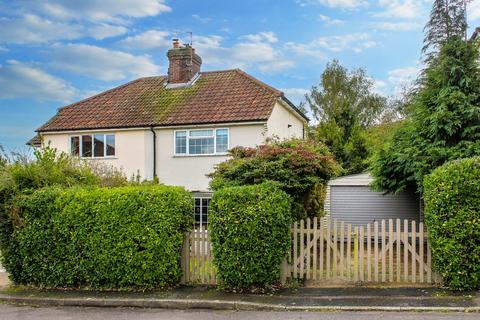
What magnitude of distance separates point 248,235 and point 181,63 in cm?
1586

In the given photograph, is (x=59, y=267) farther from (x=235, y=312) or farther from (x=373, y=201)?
(x=373, y=201)

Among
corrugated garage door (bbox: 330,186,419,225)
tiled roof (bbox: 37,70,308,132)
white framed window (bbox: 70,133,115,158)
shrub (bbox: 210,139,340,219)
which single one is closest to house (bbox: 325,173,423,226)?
corrugated garage door (bbox: 330,186,419,225)

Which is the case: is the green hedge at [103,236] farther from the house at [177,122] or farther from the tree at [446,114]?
the house at [177,122]

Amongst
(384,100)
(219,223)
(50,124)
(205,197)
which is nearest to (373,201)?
(205,197)

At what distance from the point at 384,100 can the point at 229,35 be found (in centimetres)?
2526

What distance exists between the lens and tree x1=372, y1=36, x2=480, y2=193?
10859 millimetres

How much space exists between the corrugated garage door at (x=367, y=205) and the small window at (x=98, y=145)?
37.0ft

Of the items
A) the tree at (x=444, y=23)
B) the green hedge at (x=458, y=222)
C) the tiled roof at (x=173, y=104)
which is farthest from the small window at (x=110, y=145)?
the green hedge at (x=458, y=222)

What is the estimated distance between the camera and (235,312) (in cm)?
763

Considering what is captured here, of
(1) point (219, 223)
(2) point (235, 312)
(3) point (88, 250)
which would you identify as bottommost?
(2) point (235, 312)

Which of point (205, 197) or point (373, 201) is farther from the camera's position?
point (205, 197)

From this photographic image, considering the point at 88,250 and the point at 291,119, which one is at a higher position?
the point at 291,119

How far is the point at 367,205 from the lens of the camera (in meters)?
16.8

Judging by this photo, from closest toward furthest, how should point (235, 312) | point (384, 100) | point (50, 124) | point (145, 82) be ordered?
point (235, 312) → point (50, 124) → point (145, 82) → point (384, 100)
